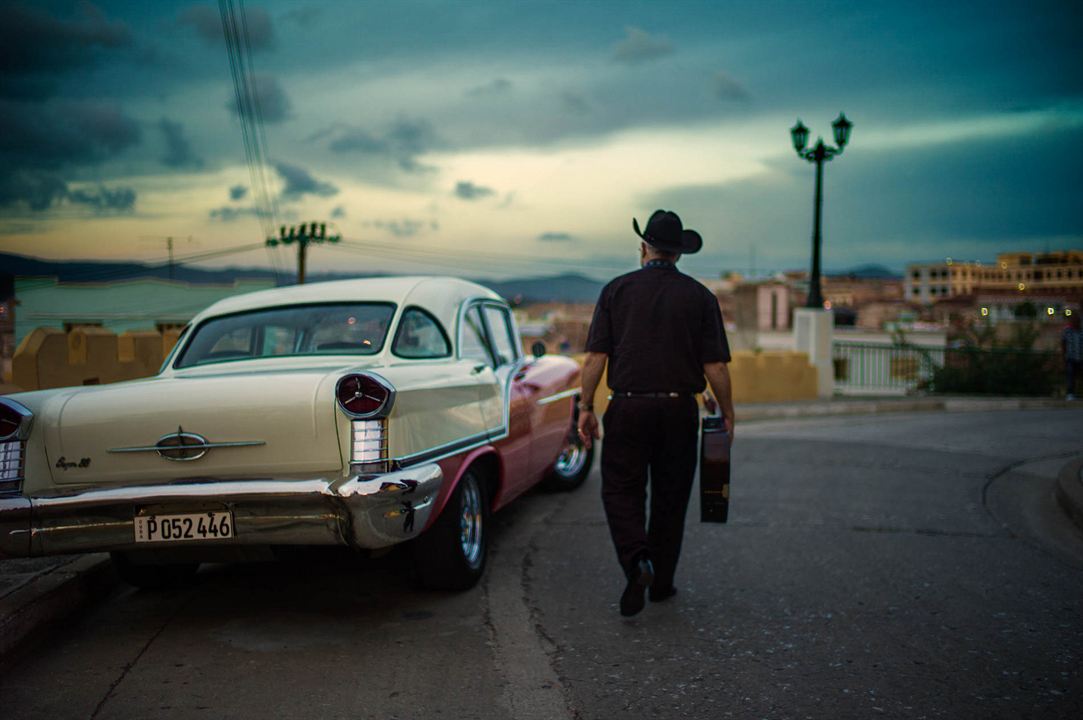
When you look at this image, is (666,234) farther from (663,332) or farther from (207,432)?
(207,432)

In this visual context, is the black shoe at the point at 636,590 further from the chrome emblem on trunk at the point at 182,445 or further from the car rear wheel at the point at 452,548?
the chrome emblem on trunk at the point at 182,445

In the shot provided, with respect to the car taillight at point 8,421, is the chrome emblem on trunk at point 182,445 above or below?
below

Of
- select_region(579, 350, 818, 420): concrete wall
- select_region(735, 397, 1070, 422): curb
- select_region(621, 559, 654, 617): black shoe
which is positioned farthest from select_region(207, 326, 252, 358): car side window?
select_region(579, 350, 818, 420): concrete wall

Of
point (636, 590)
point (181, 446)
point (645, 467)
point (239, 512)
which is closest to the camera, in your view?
point (239, 512)

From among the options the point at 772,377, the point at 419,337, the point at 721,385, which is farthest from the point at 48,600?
the point at 772,377

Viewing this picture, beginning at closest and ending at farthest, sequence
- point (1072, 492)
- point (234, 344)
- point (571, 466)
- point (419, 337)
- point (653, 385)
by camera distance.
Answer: point (653, 385) → point (419, 337) → point (234, 344) → point (1072, 492) → point (571, 466)

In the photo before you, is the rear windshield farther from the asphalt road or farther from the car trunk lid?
the asphalt road

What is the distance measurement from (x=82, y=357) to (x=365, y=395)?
5762 mm

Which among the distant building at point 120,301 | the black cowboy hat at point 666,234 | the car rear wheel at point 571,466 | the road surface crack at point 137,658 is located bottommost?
the road surface crack at point 137,658

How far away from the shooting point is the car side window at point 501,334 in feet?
19.9

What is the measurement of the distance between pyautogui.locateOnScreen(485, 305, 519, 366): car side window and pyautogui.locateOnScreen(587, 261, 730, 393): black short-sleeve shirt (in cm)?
185

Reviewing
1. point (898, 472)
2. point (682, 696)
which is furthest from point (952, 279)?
point (682, 696)

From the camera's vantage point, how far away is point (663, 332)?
4.14 meters

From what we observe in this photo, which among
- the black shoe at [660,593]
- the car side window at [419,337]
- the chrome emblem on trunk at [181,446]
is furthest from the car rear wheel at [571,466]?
the chrome emblem on trunk at [181,446]
